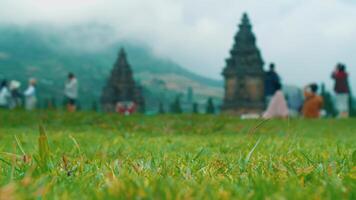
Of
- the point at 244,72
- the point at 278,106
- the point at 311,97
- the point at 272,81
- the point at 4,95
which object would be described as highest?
the point at 244,72

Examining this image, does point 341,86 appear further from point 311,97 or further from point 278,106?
point 278,106

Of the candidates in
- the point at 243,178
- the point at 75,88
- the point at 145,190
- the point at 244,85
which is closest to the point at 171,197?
the point at 145,190

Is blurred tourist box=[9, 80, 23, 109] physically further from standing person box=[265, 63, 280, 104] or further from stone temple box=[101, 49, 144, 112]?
stone temple box=[101, 49, 144, 112]

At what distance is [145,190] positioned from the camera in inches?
62.0

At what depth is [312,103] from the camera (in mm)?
22734

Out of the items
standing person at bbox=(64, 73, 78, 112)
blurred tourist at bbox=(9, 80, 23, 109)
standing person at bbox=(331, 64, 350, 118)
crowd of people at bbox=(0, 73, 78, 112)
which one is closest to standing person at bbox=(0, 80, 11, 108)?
crowd of people at bbox=(0, 73, 78, 112)

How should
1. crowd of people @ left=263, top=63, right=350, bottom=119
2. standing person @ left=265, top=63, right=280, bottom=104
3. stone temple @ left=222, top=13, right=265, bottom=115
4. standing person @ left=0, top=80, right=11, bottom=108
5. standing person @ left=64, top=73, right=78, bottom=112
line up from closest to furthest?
crowd of people @ left=263, top=63, right=350, bottom=119 < standing person @ left=265, top=63, right=280, bottom=104 < standing person @ left=64, top=73, right=78, bottom=112 < standing person @ left=0, top=80, right=11, bottom=108 < stone temple @ left=222, top=13, right=265, bottom=115

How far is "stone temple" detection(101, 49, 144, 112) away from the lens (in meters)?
52.9

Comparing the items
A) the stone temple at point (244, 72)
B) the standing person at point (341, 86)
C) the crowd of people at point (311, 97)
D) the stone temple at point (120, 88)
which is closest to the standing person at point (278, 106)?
the crowd of people at point (311, 97)

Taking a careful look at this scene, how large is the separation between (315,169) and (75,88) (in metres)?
23.0

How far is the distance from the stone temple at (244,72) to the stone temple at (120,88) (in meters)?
11.3

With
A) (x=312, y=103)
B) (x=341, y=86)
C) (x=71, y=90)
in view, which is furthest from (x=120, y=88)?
(x=341, y=86)

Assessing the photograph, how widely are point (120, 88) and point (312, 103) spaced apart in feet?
105

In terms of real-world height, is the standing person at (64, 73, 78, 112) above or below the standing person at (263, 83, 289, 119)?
above
